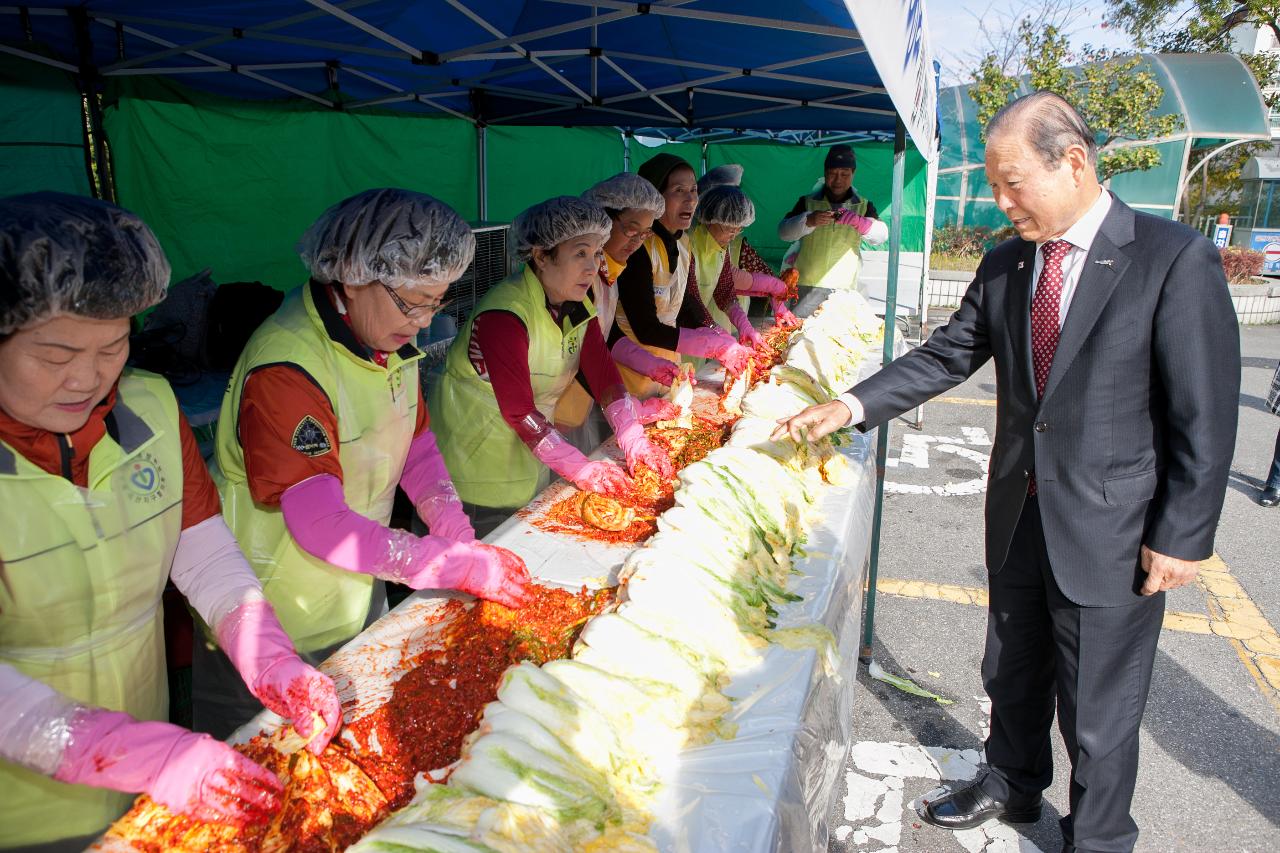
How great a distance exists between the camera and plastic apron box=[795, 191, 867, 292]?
7.73 m

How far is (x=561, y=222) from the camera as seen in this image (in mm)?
3346

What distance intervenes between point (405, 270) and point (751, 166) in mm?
13662

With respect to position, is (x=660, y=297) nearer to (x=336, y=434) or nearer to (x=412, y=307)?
(x=412, y=307)

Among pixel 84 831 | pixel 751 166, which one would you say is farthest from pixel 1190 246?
pixel 751 166

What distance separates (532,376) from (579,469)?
0.72 meters

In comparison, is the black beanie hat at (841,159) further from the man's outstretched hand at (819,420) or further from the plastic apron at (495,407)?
the man's outstretched hand at (819,420)

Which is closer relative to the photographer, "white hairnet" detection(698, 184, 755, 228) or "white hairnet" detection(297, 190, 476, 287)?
"white hairnet" detection(297, 190, 476, 287)

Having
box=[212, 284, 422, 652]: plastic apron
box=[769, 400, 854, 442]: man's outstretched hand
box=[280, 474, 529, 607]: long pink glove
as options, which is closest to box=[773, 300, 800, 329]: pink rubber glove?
box=[769, 400, 854, 442]: man's outstretched hand

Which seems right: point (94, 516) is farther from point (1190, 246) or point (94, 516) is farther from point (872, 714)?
point (872, 714)

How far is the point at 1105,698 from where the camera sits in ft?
8.52

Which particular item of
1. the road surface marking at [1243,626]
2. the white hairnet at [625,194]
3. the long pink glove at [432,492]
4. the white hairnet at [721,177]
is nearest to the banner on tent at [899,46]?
the white hairnet at [625,194]

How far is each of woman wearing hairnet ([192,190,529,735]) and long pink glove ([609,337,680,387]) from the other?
2091mm

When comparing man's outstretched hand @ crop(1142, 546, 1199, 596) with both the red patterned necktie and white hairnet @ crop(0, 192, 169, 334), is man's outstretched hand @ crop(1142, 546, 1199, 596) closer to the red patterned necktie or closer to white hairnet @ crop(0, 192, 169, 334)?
the red patterned necktie

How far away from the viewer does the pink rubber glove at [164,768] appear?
1460mm
